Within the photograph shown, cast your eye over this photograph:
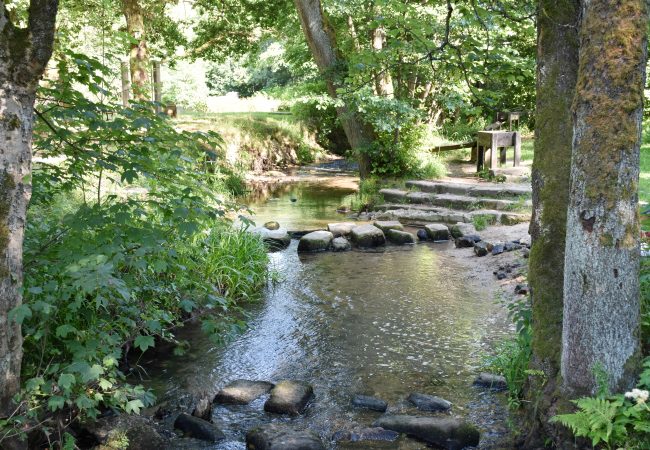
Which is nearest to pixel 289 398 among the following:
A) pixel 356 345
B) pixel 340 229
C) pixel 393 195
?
pixel 356 345

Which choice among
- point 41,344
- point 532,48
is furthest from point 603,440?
point 532,48

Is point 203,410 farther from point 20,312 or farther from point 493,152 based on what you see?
point 493,152

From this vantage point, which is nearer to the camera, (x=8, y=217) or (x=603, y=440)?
(x=603, y=440)

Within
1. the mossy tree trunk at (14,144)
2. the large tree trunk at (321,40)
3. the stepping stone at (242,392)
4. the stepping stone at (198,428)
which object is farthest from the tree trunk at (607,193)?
the large tree trunk at (321,40)

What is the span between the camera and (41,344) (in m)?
4.25

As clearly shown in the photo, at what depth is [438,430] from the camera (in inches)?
182

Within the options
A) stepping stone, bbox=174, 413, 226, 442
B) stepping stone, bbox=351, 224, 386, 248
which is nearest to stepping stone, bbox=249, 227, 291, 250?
stepping stone, bbox=351, 224, 386, 248

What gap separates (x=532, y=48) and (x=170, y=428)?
63.0 feet

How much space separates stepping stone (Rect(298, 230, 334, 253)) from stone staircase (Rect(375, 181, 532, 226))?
103 inches

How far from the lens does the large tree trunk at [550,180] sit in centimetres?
412

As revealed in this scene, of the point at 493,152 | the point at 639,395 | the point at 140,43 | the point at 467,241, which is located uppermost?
the point at 140,43

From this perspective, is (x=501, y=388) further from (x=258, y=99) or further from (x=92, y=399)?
(x=258, y=99)

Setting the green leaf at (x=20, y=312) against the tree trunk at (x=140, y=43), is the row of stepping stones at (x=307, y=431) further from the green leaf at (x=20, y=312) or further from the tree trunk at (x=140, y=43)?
the tree trunk at (x=140, y=43)

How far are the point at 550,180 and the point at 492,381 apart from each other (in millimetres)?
2052
